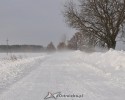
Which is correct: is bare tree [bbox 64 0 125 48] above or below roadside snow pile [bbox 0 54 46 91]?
above

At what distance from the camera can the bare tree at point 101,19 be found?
35.6 m

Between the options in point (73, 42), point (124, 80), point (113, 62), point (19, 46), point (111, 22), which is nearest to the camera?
point (124, 80)

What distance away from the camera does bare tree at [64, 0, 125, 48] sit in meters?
35.6

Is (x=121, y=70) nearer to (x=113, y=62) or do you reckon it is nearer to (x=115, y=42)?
(x=113, y=62)

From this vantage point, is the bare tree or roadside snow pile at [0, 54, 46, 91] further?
the bare tree

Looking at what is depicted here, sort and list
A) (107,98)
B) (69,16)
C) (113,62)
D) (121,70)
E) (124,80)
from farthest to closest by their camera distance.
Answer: (69,16), (113,62), (121,70), (124,80), (107,98)

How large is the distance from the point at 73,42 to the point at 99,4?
96713 mm

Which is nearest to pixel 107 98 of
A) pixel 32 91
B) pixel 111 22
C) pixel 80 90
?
pixel 80 90

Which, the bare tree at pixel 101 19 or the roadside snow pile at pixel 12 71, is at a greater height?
the bare tree at pixel 101 19

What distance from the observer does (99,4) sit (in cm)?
3556

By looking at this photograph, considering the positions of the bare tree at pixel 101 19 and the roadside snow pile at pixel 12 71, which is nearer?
the roadside snow pile at pixel 12 71

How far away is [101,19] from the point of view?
35656 millimetres

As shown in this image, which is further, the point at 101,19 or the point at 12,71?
the point at 101,19

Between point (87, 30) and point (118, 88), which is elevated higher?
point (87, 30)
